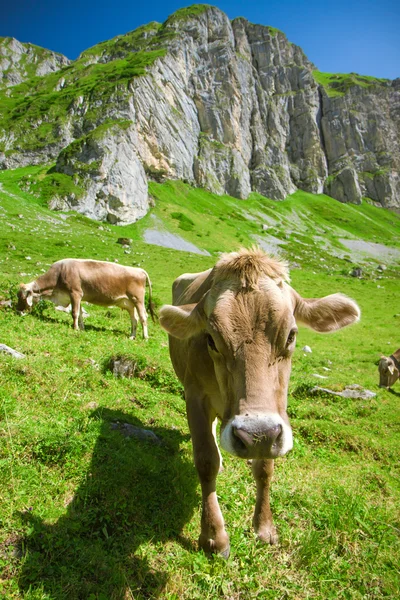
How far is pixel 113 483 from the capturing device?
3.96 meters

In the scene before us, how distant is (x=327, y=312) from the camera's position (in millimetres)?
3865

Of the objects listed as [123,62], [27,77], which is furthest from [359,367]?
[27,77]

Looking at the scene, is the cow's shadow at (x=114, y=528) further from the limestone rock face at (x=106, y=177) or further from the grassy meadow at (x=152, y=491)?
the limestone rock face at (x=106, y=177)

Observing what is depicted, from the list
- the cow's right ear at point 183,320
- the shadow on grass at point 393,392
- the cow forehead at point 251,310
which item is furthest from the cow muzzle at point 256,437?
the shadow on grass at point 393,392

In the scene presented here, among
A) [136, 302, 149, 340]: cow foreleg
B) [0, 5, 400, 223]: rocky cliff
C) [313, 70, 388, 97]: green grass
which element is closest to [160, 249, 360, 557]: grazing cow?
[136, 302, 149, 340]: cow foreleg

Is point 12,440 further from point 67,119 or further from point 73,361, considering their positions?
point 67,119

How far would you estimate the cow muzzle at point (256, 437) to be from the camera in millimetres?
2543

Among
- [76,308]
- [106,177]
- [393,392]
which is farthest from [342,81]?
[76,308]

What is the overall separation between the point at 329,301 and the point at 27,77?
230 metres

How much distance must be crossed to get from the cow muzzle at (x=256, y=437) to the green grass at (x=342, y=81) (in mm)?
185626

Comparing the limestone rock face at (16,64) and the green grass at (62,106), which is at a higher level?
the limestone rock face at (16,64)

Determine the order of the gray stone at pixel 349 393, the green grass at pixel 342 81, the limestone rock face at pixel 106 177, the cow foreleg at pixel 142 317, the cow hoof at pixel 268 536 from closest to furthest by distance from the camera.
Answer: the cow hoof at pixel 268 536, the gray stone at pixel 349 393, the cow foreleg at pixel 142 317, the limestone rock face at pixel 106 177, the green grass at pixel 342 81

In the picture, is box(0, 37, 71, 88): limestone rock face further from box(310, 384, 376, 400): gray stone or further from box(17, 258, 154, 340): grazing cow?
box(310, 384, 376, 400): gray stone

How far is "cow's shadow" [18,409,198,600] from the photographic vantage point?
9.32ft
